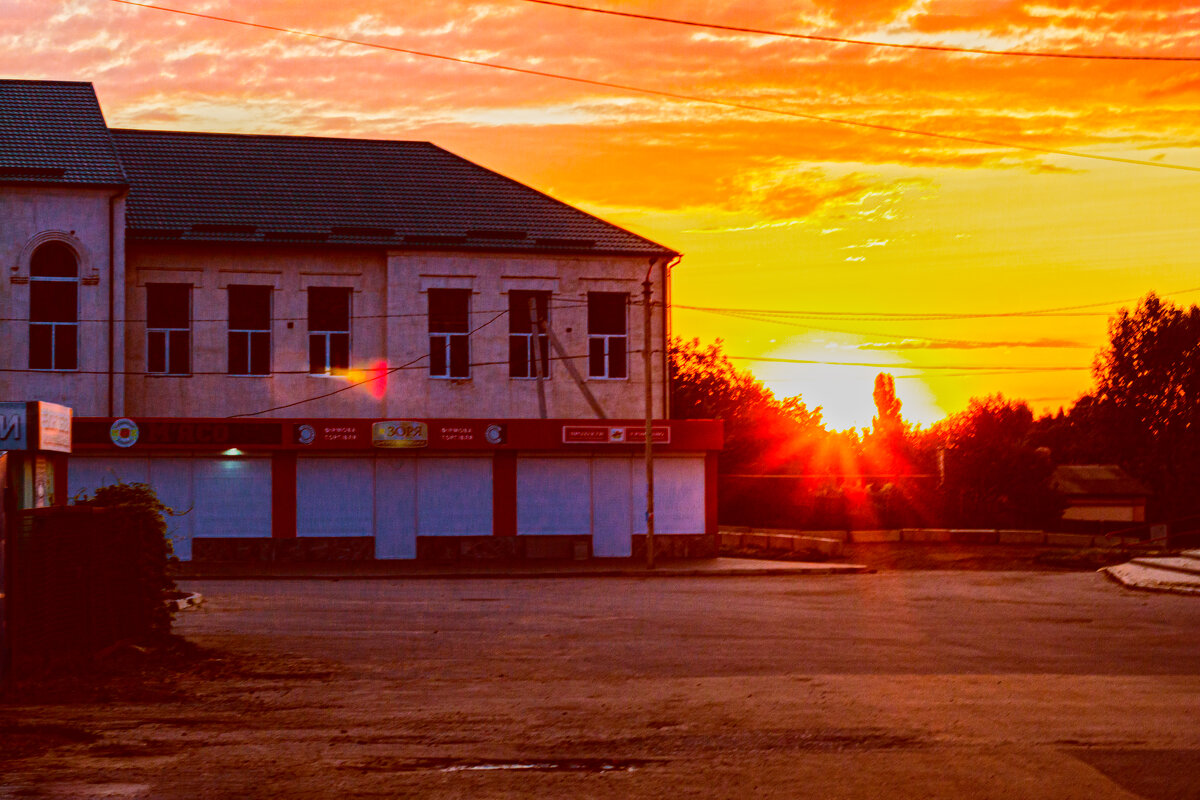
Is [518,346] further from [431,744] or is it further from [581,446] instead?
[431,744]

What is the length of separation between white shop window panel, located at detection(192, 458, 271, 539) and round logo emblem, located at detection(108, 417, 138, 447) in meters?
2.13

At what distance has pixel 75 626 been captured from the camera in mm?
14094

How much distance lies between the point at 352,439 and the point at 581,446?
6714 millimetres

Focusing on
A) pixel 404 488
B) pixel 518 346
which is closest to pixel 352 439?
pixel 404 488

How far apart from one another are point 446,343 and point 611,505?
277 inches

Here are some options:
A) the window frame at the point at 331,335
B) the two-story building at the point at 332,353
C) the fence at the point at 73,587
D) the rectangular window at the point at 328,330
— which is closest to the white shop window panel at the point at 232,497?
the two-story building at the point at 332,353

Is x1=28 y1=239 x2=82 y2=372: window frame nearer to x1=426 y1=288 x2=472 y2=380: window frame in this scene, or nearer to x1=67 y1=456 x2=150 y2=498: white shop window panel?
x1=67 y1=456 x2=150 y2=498: white shop window panel

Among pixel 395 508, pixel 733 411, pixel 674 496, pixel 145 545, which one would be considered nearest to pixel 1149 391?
pixel 733 411

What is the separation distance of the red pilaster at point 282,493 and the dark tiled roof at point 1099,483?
67677 mm

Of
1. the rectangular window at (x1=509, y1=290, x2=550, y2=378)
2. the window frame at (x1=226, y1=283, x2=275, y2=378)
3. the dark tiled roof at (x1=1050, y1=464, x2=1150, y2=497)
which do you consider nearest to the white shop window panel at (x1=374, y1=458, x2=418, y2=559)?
the rectangular window at (x1=509, y1=290, x2=550, y2=378)

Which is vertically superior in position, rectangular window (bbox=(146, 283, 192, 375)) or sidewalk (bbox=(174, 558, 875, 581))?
rectangular window (bbox=(146, 283, 192, 375))

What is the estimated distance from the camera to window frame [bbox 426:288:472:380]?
136ft

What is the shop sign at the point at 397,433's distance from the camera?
39.3m

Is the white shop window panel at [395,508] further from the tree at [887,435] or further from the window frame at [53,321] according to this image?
the tree at [887,435]
